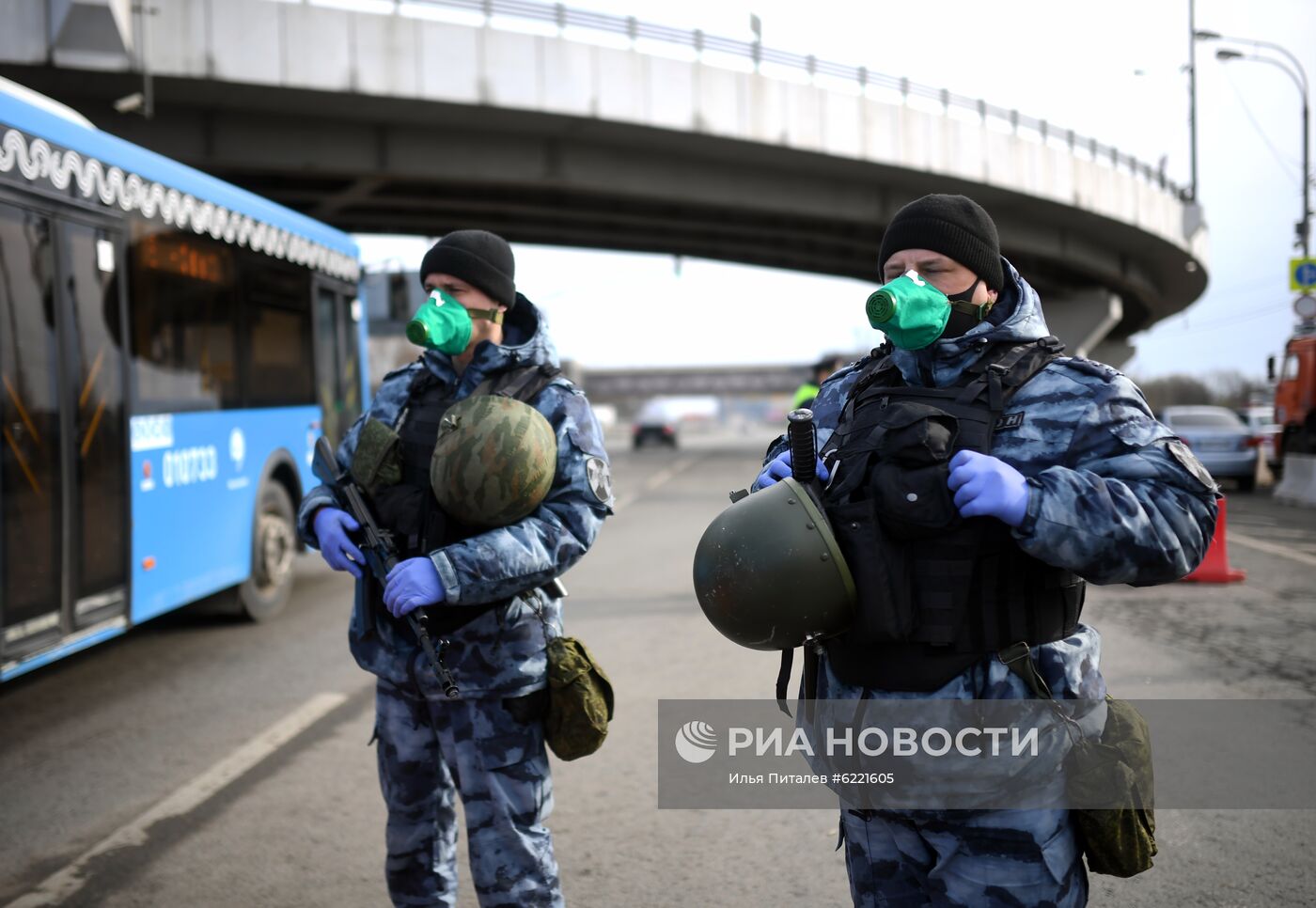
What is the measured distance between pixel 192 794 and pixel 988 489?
366cm

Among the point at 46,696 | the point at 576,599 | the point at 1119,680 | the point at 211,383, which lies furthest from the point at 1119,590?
the point at 46,696

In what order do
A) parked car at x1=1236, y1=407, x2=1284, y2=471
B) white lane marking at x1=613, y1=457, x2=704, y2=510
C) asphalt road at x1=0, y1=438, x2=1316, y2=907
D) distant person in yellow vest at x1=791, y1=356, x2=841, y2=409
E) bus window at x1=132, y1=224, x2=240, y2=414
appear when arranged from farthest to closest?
1. parked car at x1=1236, y1=407, x2=1284, y2=471
2. white lane marking at x1=613, y1=457, x2=704, y2=510
3. distant person in yellow vest at x1=791, y1=356, x2=841, y2=409
4. bus window at x1=132, y1=224, x2=240, y2=414
5. asphalt road at x1=0, y1=438, x2=1316, y2=907

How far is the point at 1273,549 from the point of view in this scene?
Result: 34.7ft


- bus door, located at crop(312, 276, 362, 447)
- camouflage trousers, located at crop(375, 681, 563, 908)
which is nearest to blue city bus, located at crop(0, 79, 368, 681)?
bus door, located at crop(312, 276, 362, 447)

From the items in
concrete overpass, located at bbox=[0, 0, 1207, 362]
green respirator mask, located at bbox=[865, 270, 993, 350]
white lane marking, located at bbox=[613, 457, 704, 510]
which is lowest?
white lane marking, located at bbox=[613, 457, 704, 510]

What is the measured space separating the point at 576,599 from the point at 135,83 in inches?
529

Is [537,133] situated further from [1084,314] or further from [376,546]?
[1084,314]

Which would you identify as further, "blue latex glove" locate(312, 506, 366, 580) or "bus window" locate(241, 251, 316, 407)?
"bus window" locate(241, 251, 316, 407)

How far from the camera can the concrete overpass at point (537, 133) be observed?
672 inches

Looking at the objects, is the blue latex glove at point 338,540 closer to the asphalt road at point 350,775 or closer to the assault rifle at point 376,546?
the assault rifle at point 376,546

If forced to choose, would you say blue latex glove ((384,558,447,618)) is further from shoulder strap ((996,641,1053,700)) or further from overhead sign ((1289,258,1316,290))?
overhead sign ((1289,258,1316,290))

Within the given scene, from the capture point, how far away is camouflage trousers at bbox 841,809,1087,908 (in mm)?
1896

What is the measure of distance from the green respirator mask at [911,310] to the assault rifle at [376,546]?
1.29 meters

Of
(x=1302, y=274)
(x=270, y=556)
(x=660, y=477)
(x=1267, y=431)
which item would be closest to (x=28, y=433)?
(x=270, y=556)
